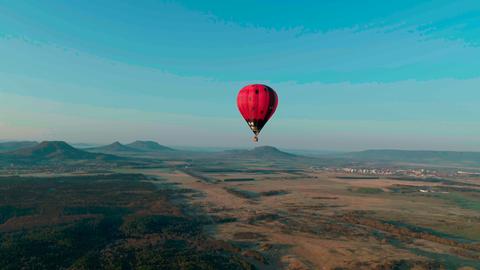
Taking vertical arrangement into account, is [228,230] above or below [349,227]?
below

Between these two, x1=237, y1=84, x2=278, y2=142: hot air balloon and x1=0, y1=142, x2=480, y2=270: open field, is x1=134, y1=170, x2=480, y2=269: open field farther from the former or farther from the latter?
x1=237, y1=84, x2=278, y2=142: hot air balloon

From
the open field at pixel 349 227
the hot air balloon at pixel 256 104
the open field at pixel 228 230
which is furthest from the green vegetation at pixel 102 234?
the hot air balloon at pixel 256 104

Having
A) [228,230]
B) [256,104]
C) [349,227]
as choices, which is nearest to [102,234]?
[228,230]

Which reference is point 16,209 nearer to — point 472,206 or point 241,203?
point 241,203

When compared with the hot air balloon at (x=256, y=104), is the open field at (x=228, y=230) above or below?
below

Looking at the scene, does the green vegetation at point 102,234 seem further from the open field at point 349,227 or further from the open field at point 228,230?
the open field at point 349,227

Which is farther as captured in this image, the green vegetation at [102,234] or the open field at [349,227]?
the open field at [349,227]

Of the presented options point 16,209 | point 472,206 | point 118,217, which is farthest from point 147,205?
point 472,206

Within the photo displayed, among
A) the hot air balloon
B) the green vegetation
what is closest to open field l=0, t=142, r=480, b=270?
the green vegetation

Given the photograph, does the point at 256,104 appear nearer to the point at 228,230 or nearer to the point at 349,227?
the point at 228,230
